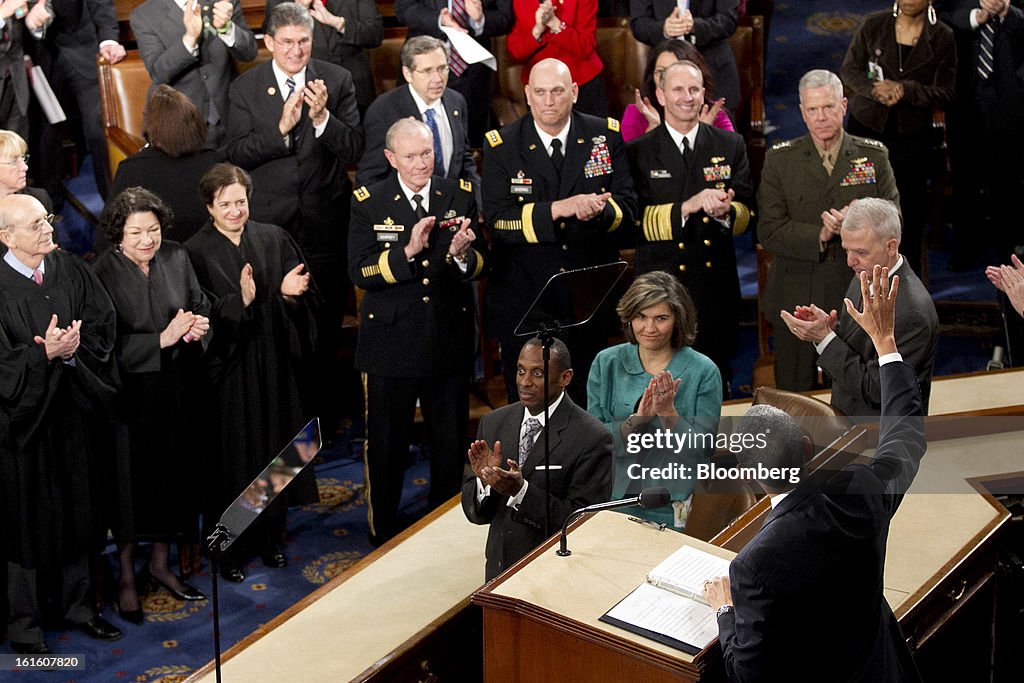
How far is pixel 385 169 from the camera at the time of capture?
563cm

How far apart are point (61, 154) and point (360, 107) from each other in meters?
1.39

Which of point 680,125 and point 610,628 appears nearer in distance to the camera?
point 610,628

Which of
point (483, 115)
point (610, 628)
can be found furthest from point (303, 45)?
point (610, 628)

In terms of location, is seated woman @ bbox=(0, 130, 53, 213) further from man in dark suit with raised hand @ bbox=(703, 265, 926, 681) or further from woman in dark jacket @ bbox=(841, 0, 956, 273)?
woman in dark jacket @ bbox=(841, 0, 956, 273)

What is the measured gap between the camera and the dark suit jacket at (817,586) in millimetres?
2646

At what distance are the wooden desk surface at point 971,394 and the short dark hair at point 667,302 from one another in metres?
0.50

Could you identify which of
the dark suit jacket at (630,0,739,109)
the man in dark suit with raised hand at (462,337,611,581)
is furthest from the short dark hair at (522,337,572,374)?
the dark suit jacket at (630,0,739,109)

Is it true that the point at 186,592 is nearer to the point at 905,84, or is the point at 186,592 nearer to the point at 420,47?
the point at 420,47

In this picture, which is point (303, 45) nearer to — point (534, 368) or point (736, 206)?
point (736, 206)

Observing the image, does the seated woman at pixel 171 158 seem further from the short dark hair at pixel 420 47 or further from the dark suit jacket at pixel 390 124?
the short dark hair at pixel 420 47

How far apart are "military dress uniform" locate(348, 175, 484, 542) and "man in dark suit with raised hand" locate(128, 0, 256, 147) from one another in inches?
45.8

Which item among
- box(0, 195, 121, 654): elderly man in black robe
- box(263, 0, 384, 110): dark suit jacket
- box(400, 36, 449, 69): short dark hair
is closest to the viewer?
box(0, 195, 121, 654): elderly man in black robe

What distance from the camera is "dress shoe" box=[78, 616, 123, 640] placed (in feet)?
15.5

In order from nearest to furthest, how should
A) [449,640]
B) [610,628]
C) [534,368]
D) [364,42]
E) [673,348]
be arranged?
1. [610,628]
2. [449,640]
3. [534,368]
4. [673,348]
5. [364,42]
